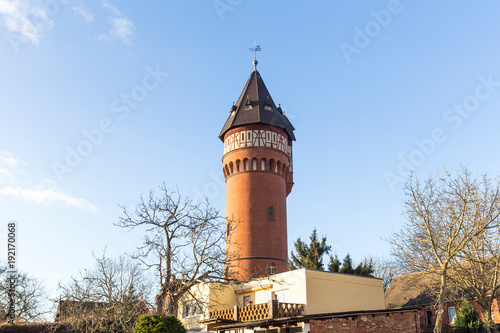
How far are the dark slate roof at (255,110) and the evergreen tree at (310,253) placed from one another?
8996 millimetres

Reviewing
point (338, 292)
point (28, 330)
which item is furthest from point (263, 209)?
point (28, 330)

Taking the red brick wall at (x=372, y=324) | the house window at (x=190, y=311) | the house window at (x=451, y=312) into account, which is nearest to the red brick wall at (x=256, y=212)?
the house window at (x=190, y=311)

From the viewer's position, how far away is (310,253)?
3866 cm

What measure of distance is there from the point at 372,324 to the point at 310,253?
17.4 metres

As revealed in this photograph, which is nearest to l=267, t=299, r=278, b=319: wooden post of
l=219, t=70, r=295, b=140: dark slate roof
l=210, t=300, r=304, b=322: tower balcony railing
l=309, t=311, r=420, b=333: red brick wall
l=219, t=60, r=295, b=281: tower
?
l=210, t=300, r=304, b=322: tower balcony railing

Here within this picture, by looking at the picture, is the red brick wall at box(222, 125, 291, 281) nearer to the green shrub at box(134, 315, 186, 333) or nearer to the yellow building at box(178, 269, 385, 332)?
the yellow building at box(178, 269, 385, 332)

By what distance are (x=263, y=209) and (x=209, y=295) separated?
25.2ft

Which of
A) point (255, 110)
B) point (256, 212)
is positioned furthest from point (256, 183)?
point (255, 110)

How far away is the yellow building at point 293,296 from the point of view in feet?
81.0

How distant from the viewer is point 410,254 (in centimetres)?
2494

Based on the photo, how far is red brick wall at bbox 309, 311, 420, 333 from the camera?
785 inches

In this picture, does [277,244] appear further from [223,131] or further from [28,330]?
[28,330]

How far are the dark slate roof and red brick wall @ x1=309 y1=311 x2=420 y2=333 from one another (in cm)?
1822

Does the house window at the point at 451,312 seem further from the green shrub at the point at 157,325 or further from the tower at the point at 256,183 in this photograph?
the green shrub at the point at 157,325
